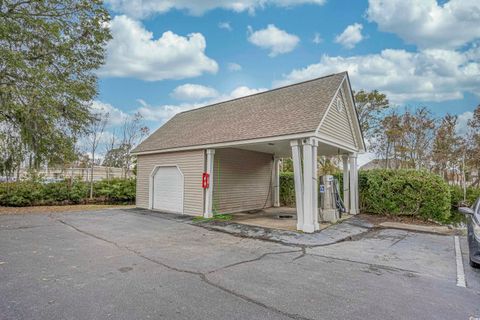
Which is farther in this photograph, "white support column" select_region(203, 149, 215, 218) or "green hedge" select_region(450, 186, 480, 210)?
"green hedge" select_region(450, 186, 480, 210)

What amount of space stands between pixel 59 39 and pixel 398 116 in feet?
67.5

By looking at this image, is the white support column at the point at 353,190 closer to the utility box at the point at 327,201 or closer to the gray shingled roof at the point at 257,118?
the utility box at the point at 327,201

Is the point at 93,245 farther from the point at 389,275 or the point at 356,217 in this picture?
the point at 356,217

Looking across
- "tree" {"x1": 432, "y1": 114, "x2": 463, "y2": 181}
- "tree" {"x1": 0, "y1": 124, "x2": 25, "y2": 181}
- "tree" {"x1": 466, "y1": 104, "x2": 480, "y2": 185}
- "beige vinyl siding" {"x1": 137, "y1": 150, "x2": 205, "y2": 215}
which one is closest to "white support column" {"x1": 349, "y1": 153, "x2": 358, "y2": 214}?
"beige vinyl siding" {"x1": 137, "y1": 150, "x2": 205, "y2": 215}

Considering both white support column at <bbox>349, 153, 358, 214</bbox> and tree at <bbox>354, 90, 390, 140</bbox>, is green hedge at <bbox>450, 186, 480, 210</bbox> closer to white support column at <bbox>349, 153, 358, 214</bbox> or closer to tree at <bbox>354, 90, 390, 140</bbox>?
white support column at <bbox>349, 153, 358, 214</bbox>

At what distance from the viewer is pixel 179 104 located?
20.4m

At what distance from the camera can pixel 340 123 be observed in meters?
9.59

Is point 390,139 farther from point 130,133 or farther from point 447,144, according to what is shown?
point 130,133

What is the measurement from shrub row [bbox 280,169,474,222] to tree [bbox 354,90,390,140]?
11.7 metres

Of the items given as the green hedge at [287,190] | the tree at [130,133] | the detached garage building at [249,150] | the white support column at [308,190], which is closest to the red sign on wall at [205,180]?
the detached garage building at [249,150]

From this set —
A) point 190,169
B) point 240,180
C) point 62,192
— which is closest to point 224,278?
point 190,169

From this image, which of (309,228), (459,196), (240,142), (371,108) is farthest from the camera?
(371,108)

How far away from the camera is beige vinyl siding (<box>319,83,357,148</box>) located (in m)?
8.52

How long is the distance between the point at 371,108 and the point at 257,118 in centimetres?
1573
